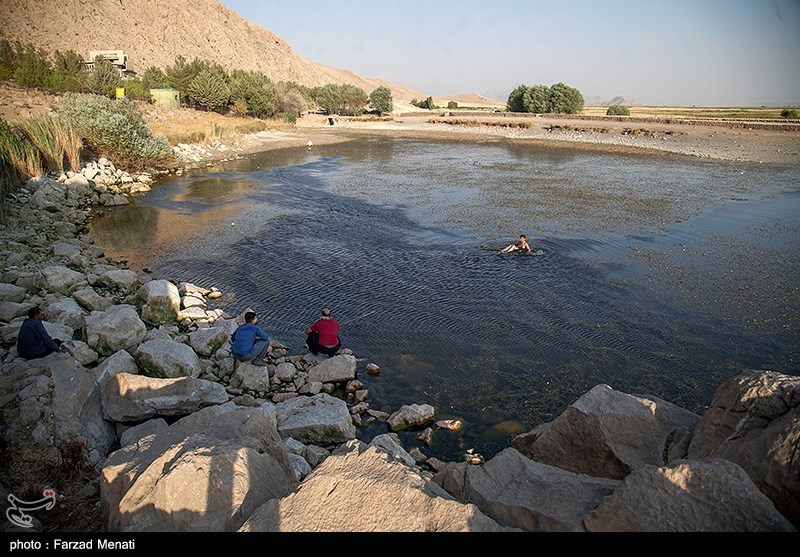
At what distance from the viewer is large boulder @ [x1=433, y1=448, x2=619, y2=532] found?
464cm

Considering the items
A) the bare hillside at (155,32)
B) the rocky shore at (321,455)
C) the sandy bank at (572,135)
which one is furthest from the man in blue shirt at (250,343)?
the bare hillside at (155,32)

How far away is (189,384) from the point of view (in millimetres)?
8570

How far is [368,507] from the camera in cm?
457

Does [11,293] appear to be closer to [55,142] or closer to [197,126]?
[55,142]

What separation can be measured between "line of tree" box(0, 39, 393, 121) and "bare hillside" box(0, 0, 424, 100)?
1667 centimetres

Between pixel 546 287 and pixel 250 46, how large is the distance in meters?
161

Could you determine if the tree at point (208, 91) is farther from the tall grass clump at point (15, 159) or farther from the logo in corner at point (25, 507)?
the logo in corner at point (25, 507)

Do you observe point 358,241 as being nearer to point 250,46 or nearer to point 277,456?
point 277,456

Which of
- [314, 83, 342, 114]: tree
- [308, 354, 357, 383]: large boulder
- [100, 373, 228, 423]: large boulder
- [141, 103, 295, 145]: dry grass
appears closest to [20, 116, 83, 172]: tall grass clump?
[141, 103, 295, 145]: dry grass

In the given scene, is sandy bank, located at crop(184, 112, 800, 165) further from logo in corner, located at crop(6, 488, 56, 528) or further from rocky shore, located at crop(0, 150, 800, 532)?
logo in corner, located at crop(6, 488, 56, 528)

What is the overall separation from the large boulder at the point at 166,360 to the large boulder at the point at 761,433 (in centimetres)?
876

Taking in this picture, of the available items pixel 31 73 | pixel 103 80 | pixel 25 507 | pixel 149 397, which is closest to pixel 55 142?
pixel 149 397

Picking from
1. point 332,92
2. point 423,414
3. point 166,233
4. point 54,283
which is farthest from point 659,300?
point 332,92

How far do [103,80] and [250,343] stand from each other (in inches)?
2293
